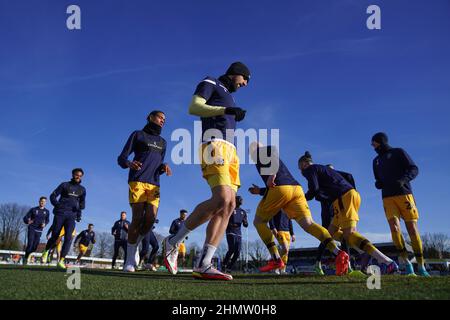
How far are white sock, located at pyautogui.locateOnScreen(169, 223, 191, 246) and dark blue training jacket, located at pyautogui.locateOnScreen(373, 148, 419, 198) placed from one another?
3822 millimetres

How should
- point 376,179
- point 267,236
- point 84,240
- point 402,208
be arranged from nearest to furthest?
1. point 402,208
2. point 376,179
3. point 267,236
4. point 84,240

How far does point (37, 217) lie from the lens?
1324 centimetres

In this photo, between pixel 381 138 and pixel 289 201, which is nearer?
pixel 289 201

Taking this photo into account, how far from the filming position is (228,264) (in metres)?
12.2

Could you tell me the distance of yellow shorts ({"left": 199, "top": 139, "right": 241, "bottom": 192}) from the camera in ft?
12.9

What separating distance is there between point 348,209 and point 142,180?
3796mm

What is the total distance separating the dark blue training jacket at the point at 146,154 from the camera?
633 cm

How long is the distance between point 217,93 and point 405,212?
396cm

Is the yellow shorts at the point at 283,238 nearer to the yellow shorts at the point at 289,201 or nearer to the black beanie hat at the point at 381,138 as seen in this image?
the yellow shorts at the point at 289,201

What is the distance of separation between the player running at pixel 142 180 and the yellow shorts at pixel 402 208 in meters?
4.08

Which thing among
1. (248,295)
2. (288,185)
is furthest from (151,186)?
(248,295)

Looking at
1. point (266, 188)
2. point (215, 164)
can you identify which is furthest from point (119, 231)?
point (215, 164)

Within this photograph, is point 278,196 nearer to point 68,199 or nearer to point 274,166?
point 274,166
